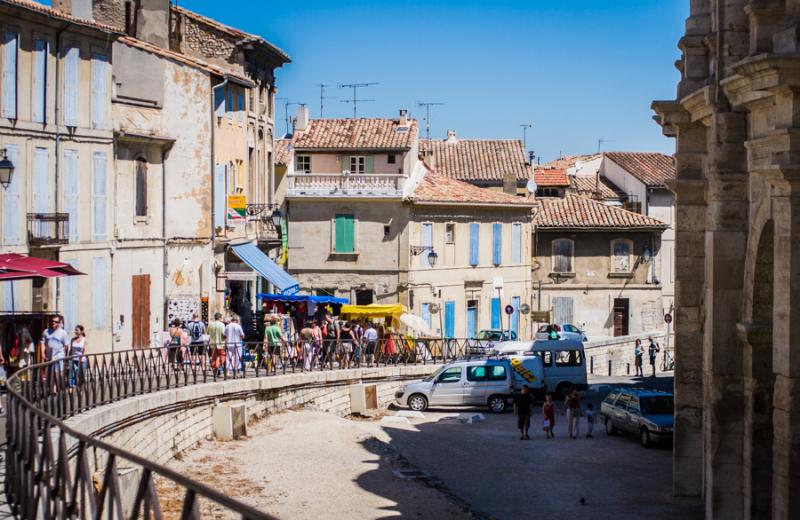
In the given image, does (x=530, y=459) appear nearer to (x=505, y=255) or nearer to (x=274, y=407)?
(x=274, y=407)

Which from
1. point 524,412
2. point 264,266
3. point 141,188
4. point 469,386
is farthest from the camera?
point 264,266

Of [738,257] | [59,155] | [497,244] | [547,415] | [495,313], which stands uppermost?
[59,155]

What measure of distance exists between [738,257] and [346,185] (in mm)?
32206

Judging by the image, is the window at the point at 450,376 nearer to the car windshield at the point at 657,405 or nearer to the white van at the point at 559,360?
the white van at the point at 559,360

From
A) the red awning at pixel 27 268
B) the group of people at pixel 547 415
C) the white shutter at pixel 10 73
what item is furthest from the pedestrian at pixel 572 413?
the white shutter at pixel 10 73

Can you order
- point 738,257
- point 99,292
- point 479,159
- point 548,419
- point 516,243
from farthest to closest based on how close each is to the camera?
point 479,159 → point 516,243 → point 548,419 → point 99,292 → point 738,257

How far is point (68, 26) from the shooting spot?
3144 cm

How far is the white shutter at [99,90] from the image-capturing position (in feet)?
108

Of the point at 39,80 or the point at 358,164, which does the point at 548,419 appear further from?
the point at 358,164

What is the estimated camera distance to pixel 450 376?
39.8m

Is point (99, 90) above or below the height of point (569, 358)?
above

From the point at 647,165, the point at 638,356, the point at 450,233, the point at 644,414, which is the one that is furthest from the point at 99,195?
the point at 647,165

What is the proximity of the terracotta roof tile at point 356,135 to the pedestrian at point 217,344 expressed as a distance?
2014cm

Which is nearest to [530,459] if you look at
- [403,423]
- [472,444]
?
[472,444]
